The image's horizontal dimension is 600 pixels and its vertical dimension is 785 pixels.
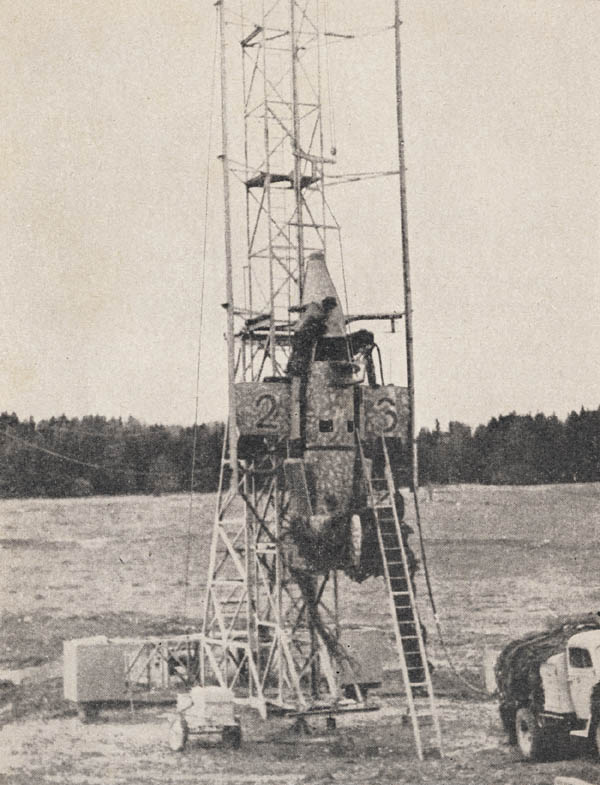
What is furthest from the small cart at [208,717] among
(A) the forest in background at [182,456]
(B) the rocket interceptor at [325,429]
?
(A) the forest in background at [182,456]

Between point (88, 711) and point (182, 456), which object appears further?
point (182, 456)

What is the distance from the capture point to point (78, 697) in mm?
25125

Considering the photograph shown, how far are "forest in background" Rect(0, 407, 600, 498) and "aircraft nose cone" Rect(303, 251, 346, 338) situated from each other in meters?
22.2

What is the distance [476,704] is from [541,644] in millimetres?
6487

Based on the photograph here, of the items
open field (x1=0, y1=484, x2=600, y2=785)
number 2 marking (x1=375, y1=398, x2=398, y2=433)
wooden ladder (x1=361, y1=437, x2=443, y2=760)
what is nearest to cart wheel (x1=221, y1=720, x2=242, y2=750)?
wooden ladder (x1=361, y1=437, x2=443, y2=760)

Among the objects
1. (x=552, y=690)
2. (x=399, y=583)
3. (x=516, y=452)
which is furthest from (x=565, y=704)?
Answer: (x=516, y=452)

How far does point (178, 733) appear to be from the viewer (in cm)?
2098

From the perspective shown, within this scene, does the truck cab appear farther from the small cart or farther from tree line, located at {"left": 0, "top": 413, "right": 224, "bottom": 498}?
tree line, located at {"left": 0, "top": 413, "right": 224, "bottom": 498}

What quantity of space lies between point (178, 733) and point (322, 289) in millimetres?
8171

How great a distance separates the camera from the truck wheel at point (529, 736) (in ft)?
63.5

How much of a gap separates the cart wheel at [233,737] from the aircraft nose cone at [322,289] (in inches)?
276

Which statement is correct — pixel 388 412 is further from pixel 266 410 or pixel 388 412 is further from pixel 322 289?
pixel 322 289

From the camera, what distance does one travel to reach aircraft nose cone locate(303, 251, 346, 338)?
73.2 feet

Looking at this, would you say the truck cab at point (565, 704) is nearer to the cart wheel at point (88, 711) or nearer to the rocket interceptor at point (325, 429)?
the rocket interceptor at point (325, 429)
